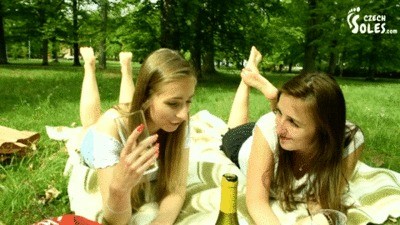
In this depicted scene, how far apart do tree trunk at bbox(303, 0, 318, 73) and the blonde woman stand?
879 inches

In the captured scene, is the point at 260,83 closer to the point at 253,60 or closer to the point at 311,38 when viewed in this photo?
the point at 253,60

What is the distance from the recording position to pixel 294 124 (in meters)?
2.63

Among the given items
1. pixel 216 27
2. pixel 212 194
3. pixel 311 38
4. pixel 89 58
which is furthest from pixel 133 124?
pixel 311 38

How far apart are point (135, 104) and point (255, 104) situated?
6486mm

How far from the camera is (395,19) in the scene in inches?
1038

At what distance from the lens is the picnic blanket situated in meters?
3.04

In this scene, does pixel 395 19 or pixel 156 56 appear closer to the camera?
pixel 156 56

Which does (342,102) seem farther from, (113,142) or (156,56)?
(113,142)

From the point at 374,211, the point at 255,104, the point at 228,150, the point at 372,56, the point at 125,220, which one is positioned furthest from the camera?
the point at 372,56

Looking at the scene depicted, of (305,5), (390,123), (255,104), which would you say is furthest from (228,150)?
(305,5)

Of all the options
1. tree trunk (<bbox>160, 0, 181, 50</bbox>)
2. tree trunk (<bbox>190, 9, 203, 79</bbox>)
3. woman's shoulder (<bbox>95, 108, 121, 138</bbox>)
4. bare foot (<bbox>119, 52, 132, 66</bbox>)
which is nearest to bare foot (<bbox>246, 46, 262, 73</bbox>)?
bare foot (<bbox>119, 52, 132, 66</bbox>)

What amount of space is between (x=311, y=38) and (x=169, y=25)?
15435 mm

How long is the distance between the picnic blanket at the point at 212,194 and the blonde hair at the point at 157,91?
201mm

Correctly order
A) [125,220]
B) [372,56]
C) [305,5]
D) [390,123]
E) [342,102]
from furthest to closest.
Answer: [372,56]
[305,5]
[390,123]
[342,102]
[125,220]
